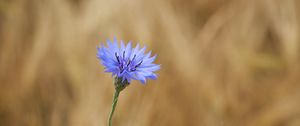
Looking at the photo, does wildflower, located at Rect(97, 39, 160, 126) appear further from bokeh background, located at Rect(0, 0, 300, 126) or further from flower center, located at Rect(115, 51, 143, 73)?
bokeh background, located at Rect(0, 0, 300, 126)

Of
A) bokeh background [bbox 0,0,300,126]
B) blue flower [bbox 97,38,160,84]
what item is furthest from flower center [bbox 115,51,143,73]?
bokeh background [bbox 0,0,300,126]

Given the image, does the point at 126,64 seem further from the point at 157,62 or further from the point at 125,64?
the point at 157,62

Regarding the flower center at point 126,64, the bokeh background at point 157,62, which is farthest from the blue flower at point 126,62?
the bokeh background at point 157,62

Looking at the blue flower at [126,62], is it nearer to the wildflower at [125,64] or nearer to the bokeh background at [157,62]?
the wildflower at [125,64]

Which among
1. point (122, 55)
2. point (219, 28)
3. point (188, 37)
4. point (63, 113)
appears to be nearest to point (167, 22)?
point (188, 37)

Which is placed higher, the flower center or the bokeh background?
the bokeh background

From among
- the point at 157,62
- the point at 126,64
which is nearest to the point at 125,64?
the point at 126,64

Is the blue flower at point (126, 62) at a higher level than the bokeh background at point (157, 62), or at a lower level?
lower
